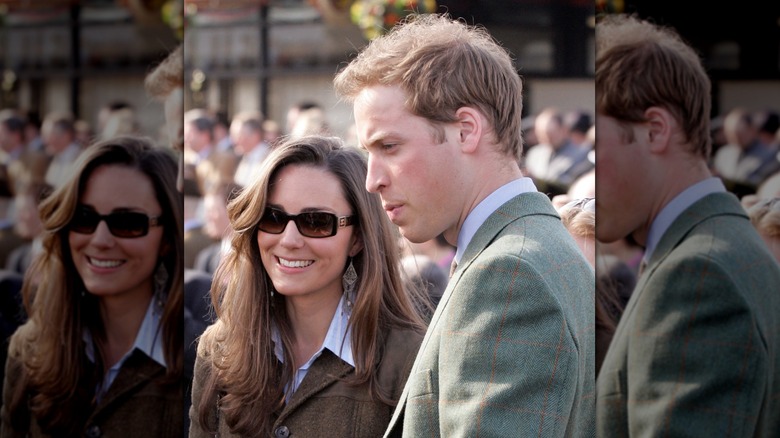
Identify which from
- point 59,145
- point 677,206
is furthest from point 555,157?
point 59,145

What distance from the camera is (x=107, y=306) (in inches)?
98.8

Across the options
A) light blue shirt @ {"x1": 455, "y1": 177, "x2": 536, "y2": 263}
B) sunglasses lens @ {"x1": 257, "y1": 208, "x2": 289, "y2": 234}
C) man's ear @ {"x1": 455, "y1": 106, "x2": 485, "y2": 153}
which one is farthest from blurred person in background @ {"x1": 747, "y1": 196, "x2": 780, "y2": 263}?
sunglasses lens @ {"x1": 257, "y1": 208, "x2": 289, "y2": 234}

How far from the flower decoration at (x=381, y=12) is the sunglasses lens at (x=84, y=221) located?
2.61ft

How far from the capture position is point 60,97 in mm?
2576

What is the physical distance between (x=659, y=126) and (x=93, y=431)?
154cm

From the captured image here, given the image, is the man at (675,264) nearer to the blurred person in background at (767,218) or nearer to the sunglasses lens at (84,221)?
the blurred person in background at (767,218)

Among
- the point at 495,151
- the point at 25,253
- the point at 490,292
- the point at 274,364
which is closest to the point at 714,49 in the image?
the point at 495,151

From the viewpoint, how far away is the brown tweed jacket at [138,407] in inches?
96.4

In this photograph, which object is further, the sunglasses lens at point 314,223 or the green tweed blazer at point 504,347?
the sunglasses lens at point 314,223

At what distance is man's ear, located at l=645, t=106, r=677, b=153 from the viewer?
2123mm

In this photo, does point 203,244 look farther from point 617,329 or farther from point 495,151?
point 617,329

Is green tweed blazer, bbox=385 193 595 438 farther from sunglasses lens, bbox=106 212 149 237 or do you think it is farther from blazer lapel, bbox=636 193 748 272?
→ sunglasses lens, bbox=106 212 149 237

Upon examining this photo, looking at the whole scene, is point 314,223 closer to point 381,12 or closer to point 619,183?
point 381,12

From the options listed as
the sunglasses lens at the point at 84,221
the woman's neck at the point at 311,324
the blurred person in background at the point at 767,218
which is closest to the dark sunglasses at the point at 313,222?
the woman's neck at the point at 311,324
